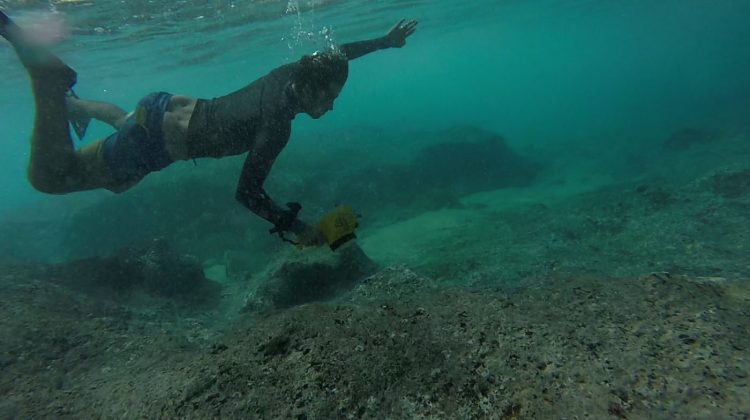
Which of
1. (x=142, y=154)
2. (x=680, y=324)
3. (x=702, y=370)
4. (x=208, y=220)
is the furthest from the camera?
(x=208, y=220)

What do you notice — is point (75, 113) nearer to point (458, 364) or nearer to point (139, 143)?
point (139, 143)

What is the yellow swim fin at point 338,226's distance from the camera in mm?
3146

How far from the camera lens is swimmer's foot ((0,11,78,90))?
3.98 meters

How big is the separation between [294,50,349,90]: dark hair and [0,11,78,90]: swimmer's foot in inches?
113

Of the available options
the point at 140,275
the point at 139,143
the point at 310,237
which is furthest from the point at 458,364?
the point at 140,275

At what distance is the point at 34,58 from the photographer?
411 cm

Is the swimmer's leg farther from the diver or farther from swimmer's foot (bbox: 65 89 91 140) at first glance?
swimmer's foot (bbox: 65 89 91 140)

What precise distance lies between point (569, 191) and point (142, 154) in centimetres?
1480

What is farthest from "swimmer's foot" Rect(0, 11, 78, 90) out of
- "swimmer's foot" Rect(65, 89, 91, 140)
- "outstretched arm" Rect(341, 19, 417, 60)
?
"outstretched arm" Rect(341, 19, 417, 60)

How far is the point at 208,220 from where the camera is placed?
45.3ft

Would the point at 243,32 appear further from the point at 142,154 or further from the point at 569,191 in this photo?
the point at 142,154

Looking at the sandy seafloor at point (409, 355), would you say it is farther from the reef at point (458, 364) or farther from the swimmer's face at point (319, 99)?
the swimmer's face at point (319, 99)

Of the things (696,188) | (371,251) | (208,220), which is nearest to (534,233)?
(371,251)

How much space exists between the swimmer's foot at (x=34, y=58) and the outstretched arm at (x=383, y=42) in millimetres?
3272
